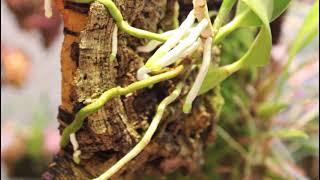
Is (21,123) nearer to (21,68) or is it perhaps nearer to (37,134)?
(37,134)

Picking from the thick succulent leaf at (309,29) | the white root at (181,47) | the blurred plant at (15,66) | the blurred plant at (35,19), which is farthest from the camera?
the blurred plant at (15,66)

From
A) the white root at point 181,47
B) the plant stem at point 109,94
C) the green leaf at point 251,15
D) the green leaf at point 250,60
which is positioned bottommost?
the green leaf at point 250,60

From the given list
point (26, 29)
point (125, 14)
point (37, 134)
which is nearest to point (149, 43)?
point (125, 14)

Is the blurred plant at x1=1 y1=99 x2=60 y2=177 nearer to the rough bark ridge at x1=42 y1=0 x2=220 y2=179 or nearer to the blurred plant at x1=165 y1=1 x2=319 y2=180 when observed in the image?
the blurred plant at x1=165 y1=1 x2=319 y2=180

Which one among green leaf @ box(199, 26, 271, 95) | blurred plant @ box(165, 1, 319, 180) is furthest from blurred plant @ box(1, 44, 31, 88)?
green leaf @ box(199, 26, 271, 95)

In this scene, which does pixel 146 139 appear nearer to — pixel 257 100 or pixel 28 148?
pixel 257 100

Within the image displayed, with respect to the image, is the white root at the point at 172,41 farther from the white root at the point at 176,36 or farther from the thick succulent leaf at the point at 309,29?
the thick succulent leaf at the point at 309,29

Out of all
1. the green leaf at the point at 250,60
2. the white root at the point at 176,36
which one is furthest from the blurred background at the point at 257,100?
the white root at the point at 176,36

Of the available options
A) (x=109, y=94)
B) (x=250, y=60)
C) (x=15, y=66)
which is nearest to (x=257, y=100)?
(x=250, y=60)
